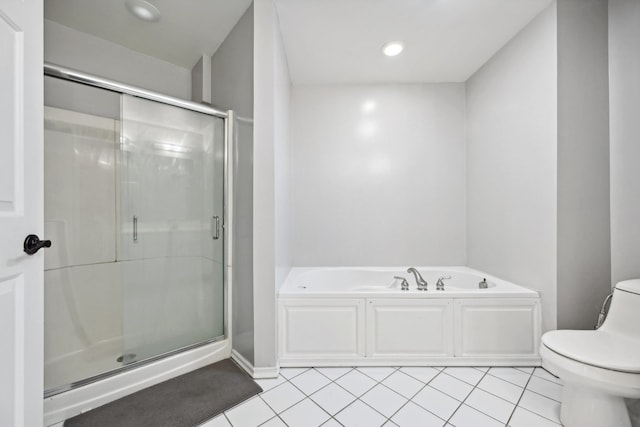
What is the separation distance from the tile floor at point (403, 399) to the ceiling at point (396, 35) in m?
2.49

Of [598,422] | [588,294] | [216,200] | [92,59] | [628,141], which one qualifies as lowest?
[598,422]

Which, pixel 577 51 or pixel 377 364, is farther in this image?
pixel 377 364

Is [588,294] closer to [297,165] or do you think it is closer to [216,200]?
[297,165]

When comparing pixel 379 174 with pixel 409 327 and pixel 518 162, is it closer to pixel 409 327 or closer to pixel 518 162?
pixel 518 162

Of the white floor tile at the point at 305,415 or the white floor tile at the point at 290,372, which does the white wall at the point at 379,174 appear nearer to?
the white floor tile at the point at 290,372

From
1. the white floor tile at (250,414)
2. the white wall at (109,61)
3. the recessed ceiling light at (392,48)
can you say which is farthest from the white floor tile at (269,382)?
the recessed ceiling light at (392,48)

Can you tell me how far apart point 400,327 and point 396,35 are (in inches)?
87.6

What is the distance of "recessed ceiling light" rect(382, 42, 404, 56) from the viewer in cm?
207

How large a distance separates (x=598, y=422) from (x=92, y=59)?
3908 millimetres

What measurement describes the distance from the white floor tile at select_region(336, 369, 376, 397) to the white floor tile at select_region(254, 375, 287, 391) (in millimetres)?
374

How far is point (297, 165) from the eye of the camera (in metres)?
2.67

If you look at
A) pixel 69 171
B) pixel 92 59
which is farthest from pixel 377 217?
pixel 92 59

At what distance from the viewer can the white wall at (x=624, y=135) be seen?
154cm

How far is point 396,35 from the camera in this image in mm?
1977
